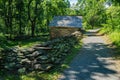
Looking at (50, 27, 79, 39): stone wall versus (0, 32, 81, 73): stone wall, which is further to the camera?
(50, 27, 79, 39): stone wall

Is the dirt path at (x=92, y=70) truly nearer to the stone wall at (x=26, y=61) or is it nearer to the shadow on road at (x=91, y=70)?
the shadow on road at (x=91, y=70)

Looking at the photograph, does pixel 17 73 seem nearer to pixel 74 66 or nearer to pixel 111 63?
pixel 74 66

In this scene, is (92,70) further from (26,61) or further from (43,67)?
(26,61)

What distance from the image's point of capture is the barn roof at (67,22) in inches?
1565

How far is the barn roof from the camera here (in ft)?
130

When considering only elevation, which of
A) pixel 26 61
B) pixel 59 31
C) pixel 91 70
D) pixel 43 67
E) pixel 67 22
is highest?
pixel 26 61

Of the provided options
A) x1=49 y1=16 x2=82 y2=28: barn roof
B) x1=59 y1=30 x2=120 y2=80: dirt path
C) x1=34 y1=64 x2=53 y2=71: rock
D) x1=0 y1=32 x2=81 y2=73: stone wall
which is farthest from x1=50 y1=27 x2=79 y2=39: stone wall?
x1=34 y1=64 x2=53 y2=71: rock

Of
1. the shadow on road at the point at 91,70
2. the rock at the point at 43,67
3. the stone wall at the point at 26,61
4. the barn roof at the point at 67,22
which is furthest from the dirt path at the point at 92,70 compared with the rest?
the barn roof at the point at 67,22

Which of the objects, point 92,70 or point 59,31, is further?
point 59,31

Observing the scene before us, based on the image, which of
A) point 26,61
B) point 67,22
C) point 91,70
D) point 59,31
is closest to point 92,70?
point 91,70

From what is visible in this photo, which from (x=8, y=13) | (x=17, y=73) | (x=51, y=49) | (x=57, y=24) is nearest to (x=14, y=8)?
(x=8, y=13)

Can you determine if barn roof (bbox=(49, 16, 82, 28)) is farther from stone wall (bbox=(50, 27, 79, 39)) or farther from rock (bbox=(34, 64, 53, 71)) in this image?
rock (bbox=(34, 64, 53, 71))

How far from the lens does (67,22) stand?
40.7m

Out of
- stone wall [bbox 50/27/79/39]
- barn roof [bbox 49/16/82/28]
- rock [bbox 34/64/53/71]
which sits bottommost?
stone wall [bbox 50/27/79/39]
